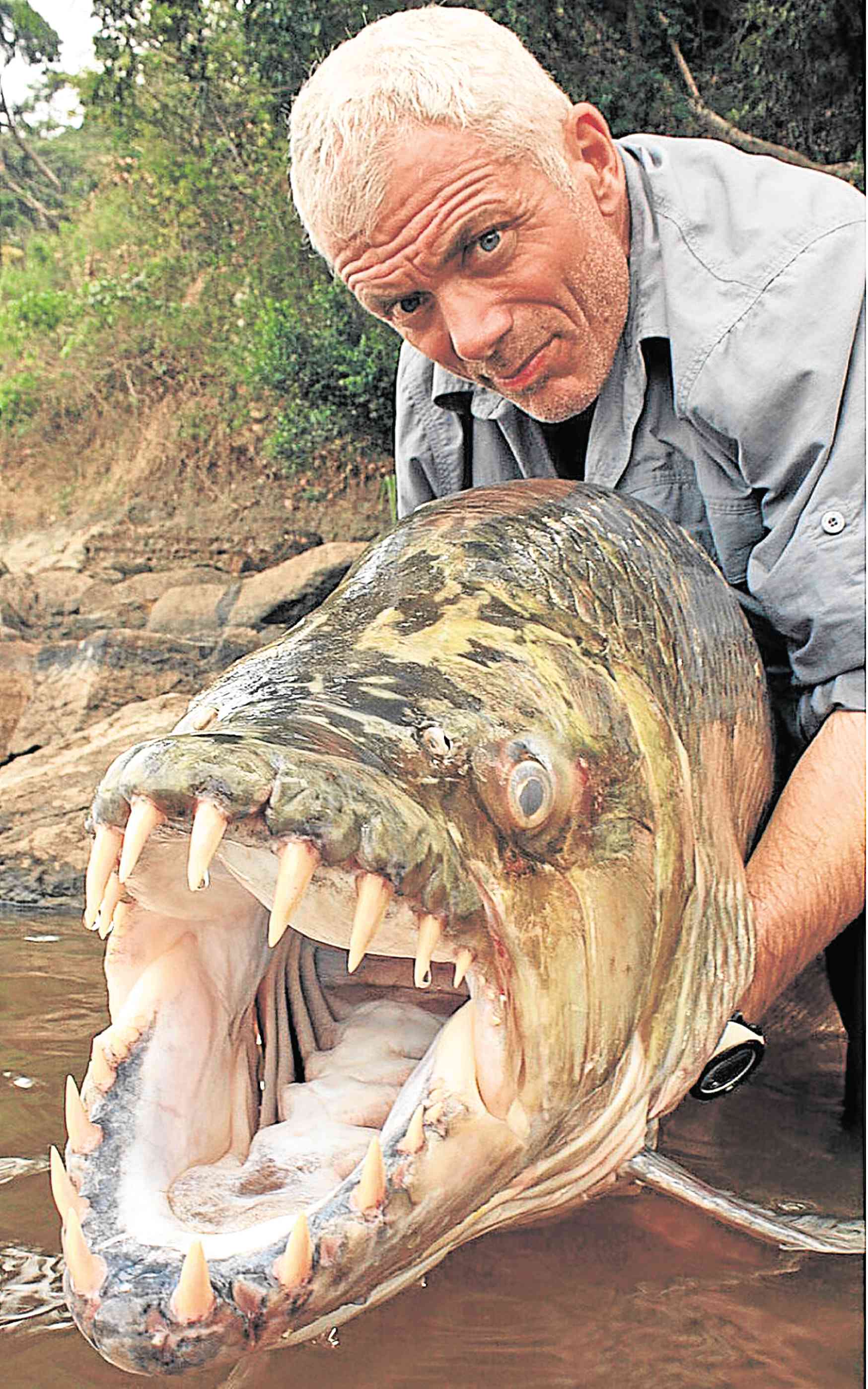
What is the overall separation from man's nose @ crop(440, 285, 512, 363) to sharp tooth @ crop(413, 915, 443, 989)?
4.81ft

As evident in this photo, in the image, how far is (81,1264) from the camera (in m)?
1.28

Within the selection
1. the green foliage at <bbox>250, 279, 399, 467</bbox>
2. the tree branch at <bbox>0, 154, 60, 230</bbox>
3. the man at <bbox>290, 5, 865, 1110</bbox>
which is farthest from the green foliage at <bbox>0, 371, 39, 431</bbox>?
the man at <bbox>290, 5, 865, 1110</bbox>

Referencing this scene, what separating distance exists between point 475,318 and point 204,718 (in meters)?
1.27

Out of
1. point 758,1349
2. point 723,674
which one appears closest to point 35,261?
point 723,674

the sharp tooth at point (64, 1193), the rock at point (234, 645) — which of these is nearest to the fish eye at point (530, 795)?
the sharp tooth at point (64, 1193)

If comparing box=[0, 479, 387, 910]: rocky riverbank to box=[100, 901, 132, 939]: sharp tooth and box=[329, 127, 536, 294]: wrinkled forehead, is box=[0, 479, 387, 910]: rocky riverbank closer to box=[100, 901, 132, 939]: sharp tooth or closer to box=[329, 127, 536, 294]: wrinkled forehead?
box=[329, 127, 536, 294]: wrinkled forehead

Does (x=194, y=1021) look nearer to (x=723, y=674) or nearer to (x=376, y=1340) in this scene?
(x=376, y=1340)

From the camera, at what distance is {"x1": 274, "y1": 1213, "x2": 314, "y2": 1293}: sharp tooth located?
1.23m

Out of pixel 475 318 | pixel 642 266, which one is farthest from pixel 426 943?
pixel 642 266

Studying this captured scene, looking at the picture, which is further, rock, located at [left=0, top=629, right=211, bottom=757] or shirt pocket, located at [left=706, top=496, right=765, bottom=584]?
rock, located at [left=0, top=629, right=211, bottom=757]

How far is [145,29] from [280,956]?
34.7ft

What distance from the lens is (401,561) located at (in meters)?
1.99

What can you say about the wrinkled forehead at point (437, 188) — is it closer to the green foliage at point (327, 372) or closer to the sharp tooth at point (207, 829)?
the sharp tooth at point (207, 829)

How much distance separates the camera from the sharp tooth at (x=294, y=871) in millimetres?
1229
